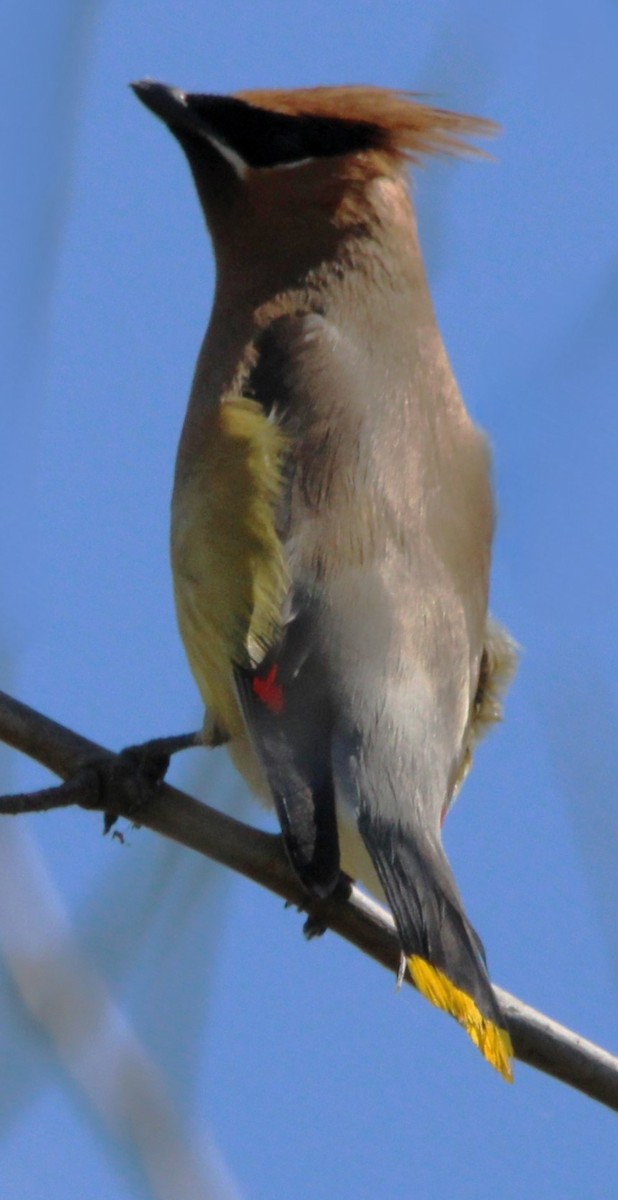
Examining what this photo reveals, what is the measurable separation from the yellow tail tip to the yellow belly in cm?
69

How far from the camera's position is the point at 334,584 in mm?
3256

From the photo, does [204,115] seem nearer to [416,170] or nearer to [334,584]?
[416,170]

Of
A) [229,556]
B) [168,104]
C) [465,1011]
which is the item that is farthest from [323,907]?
[168,104]

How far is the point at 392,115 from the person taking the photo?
4211 mm

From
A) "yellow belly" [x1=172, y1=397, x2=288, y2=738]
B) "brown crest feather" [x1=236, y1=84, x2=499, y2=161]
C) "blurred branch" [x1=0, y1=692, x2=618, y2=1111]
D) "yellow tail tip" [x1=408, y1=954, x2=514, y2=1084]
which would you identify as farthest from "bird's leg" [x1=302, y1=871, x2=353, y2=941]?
"brown crest feather" [x1=236, y1=84, x2=499, y2=161]

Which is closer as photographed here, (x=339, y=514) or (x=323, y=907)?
(x=323, y=907)

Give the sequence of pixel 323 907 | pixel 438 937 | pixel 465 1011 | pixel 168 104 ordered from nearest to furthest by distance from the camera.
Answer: pixel 465 1011 < pixel 438 937 < pixel 323 907 < pixel 168 104

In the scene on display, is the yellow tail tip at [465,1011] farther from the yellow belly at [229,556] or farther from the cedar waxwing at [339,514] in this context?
the yellow belly at [229,556]

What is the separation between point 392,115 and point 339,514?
130cm

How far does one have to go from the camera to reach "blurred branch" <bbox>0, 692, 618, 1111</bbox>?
272 cm

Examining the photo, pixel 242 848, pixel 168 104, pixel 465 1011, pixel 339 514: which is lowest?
pixel 465 1011

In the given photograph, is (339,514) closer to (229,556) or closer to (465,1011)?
(229,556)

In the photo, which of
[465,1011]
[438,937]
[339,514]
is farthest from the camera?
[339,514]

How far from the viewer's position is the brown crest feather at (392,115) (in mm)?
4172
